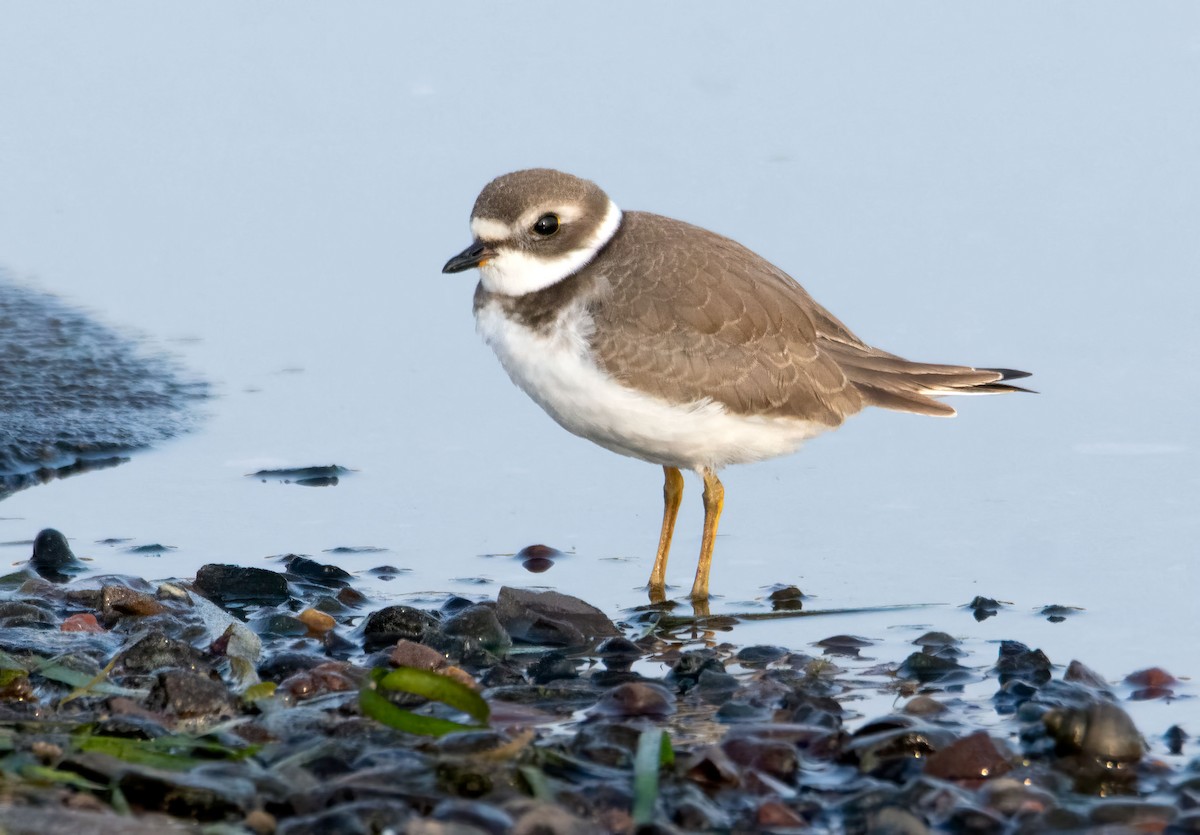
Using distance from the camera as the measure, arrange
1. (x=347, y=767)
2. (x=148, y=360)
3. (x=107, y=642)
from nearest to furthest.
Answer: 1. (x=347, y=767)
2. (x=107, y=642)
3. (x=148, y=360)

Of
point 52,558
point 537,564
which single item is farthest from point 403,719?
point 52,558

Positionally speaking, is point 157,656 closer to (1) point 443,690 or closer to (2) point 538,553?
(1) point 443,690

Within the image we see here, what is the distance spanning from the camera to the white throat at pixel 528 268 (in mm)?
6492

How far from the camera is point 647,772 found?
4.24 m

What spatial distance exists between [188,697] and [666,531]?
255 cm

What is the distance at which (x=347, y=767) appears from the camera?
440 centimetres

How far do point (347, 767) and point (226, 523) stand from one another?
2977 millimetres

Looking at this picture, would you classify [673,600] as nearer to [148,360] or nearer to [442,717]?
[442,717]

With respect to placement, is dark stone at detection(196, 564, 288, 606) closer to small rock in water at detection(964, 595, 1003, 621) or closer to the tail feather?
the tail feather

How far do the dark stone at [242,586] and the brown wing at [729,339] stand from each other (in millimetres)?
1456

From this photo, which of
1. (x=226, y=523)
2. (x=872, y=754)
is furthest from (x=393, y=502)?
(x=872, y=754)

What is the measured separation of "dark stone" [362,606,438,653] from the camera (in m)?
5.75

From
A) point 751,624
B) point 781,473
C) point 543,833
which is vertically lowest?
point 543,833

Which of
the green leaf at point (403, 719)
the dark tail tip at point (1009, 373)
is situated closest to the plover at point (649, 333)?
the dark tail tip at point (1009, 373)
